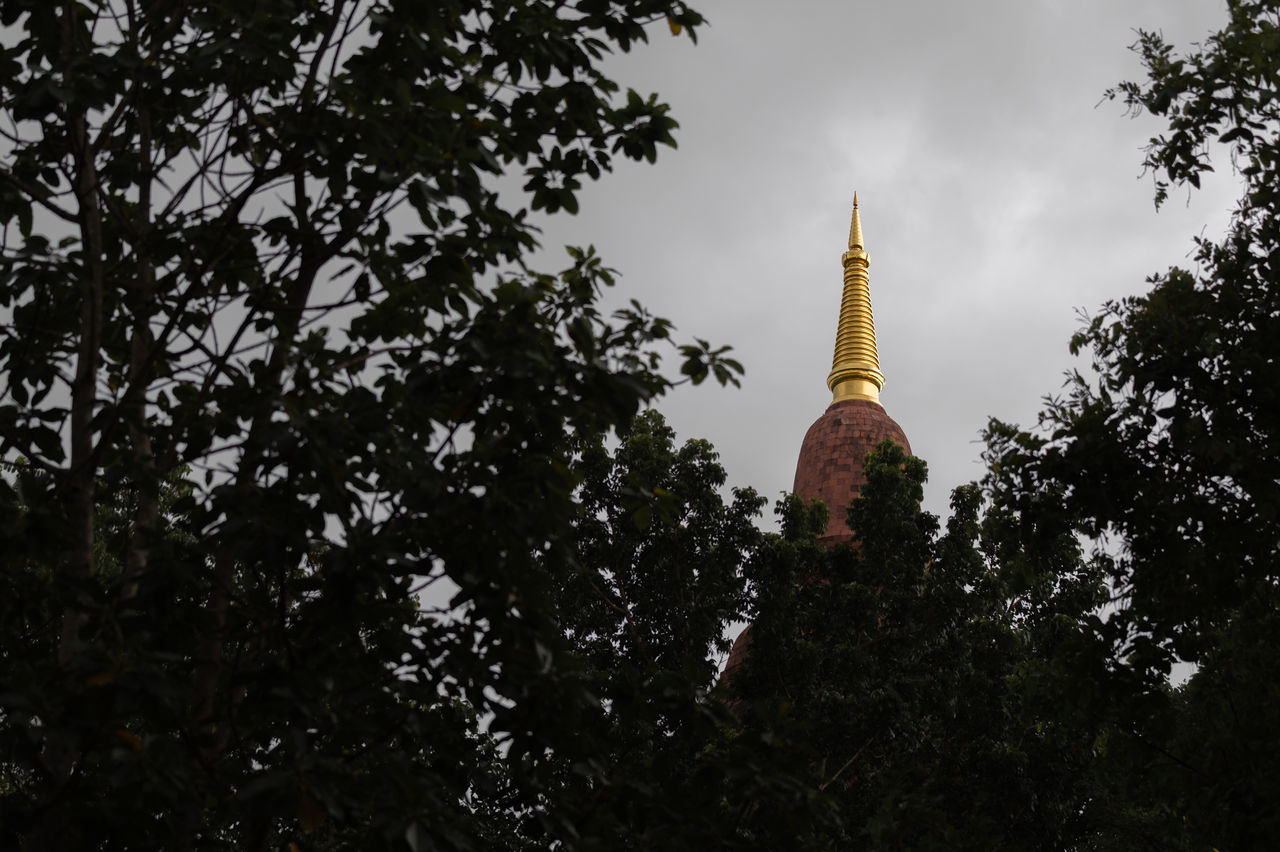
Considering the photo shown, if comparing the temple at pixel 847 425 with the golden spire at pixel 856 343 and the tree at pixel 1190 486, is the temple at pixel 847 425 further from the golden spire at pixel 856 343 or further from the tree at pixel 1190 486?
the tree at pixel 1190 486

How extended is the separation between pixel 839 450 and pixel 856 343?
4.22 metres

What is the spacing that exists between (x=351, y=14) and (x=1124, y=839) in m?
13.8

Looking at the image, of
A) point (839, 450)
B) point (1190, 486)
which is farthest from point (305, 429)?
point (839, 450)

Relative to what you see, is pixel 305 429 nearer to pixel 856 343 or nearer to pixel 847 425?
pixel 847 425

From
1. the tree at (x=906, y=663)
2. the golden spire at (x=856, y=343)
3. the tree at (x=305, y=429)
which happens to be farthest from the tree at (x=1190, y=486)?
the golden spire at (x=856, y=343)

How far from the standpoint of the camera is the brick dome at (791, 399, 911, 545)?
25.6 meters

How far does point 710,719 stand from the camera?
5.23 meters

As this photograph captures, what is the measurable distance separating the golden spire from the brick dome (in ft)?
2.03

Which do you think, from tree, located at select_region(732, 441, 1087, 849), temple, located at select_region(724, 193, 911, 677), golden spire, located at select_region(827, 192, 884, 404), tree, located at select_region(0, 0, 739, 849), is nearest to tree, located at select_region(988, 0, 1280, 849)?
tree, located at select_region(0, 0, 739, 849)

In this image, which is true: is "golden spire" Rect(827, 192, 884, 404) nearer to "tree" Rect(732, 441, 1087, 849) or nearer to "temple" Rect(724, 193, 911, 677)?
"temple" Rect(724, 193, 911, 677)

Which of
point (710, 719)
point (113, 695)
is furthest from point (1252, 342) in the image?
point (113, 695)

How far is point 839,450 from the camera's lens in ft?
86.3

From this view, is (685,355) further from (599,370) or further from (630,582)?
(630,582)

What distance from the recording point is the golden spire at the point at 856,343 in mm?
28734
